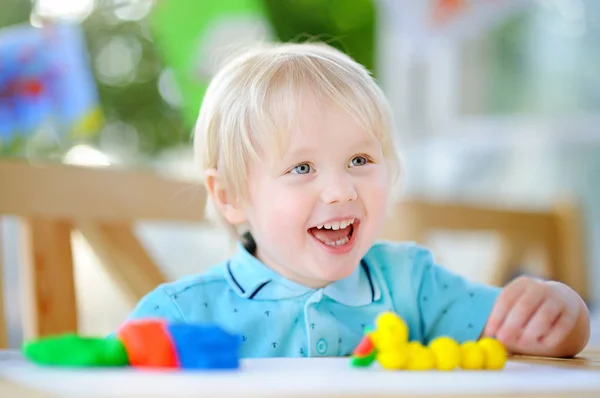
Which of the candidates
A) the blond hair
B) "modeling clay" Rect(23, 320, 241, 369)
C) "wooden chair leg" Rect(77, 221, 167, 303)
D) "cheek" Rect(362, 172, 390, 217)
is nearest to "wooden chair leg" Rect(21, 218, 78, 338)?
"wooden chair leg" Rect(77, 221, 167, 303)

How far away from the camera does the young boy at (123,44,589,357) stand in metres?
1.01

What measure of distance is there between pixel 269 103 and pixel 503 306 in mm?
383

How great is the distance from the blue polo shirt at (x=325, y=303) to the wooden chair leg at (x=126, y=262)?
59 cm

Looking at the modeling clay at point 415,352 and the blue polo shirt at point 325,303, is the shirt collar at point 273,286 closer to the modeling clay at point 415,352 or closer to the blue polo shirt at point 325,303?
the blue polo shirt at point 325,303

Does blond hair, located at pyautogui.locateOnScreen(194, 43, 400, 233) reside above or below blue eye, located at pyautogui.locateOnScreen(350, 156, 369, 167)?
above

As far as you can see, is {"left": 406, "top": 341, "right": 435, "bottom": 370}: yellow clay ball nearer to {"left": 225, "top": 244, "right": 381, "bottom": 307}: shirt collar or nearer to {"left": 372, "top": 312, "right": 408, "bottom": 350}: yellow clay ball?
{"left": 372, "top": 312, "right": 408, "bottom": 350}: yellow clay ball

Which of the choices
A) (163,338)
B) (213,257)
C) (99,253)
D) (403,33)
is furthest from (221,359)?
(213,257)

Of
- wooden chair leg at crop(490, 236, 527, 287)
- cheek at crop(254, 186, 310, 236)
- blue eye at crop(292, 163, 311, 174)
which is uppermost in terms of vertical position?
blue eye at crop(292, 163, 311, 174)

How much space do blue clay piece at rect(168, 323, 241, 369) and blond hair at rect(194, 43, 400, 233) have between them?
366 mm

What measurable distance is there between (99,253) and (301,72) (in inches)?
30.8

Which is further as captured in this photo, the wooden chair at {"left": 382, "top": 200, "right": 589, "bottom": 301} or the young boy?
the wooden chair at {"left": 382, "top": 200, "right": 589, "bottom": 301}

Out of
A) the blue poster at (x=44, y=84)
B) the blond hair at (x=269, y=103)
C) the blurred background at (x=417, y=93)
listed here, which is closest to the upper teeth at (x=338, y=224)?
the blond hair at (x=269, y=103)

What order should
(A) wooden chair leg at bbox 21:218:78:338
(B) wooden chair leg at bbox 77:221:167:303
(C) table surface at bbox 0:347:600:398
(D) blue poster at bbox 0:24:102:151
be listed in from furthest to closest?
(D) blue poster at bbox 0:24:102:151, (B) wooden chair leg at bbox 77:221:167:303, (A) wooden chair leg at bbox 21:218:78:338, (C) table surface at bbox 0:347:600:398

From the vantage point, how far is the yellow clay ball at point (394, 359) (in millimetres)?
714
